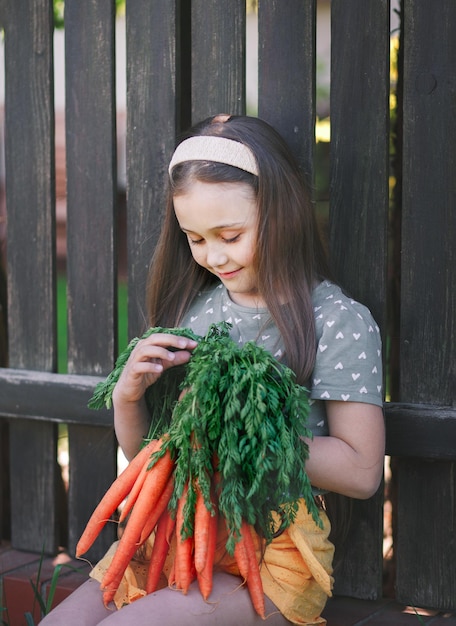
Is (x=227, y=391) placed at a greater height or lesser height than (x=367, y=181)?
lesser

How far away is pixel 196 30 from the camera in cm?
275

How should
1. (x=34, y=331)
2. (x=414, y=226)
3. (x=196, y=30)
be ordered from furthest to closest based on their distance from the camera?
(x=34, y=331) < (x=196, y=30) < (x=414, y=226)

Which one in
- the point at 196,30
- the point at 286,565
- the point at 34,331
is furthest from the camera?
the point at 34,331

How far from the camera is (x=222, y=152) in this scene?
7.57 feet

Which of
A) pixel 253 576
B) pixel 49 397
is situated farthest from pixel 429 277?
pixel 49 397

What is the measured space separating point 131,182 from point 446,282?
3.40 ft

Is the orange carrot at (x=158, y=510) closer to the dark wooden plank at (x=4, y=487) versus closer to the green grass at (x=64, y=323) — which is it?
the dark wooden plank at (x=4, y=487)

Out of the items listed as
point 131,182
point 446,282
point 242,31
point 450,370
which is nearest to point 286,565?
point 450,370

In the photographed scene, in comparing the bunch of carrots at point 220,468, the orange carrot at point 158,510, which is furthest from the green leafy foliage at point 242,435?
the orange carrot at point 158,510

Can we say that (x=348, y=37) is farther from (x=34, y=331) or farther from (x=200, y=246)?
(x=34, y=331)

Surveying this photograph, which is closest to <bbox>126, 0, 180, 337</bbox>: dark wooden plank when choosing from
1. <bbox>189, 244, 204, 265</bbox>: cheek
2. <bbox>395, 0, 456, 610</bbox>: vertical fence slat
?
<bbox>189, 244, 204, 265</bbox>: cheek

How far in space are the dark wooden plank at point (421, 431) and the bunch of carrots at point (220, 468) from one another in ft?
1.38

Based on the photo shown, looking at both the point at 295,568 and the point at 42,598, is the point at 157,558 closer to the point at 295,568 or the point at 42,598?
the point at 295,568

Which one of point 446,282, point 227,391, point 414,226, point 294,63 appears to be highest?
point 294,63
